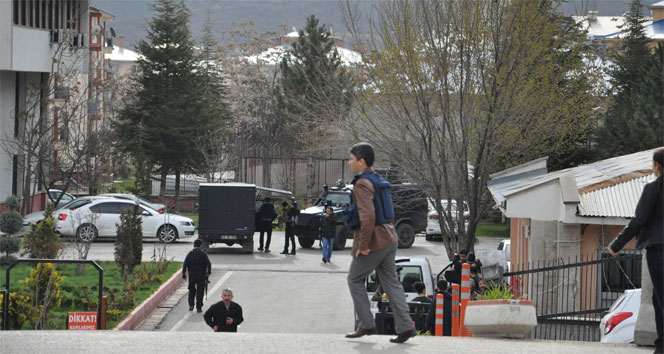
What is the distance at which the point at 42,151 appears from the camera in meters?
37.1

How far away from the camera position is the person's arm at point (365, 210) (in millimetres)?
8164

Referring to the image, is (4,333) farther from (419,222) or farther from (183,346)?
(419,222)

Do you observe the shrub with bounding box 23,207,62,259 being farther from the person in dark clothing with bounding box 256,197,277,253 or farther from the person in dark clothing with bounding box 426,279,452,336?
the person in dark clothing with bounding box 426,279,452,336

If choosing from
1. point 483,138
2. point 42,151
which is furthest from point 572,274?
point 42,151

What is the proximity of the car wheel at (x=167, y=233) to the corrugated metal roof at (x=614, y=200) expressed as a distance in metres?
18.7

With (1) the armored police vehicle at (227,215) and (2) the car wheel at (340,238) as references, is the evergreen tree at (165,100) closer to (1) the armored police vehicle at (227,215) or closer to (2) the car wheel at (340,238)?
(2) the car wheel at (340,238)

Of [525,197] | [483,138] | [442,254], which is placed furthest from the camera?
[442,254]

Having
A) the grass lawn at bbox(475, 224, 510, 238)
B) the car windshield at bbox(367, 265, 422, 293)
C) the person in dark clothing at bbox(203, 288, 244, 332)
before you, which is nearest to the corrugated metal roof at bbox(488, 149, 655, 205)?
the car windshield at bbox(367, 265, 422, 293)

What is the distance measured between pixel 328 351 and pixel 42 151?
31.1m

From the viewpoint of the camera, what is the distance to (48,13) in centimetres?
3981

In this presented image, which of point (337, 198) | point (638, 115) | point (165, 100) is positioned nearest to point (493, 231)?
point (337, 198)

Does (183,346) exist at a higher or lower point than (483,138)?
lower

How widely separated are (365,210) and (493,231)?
→ 33.5 m

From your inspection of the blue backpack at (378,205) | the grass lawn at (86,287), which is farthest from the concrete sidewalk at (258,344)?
the grass lawn at (86,287)
